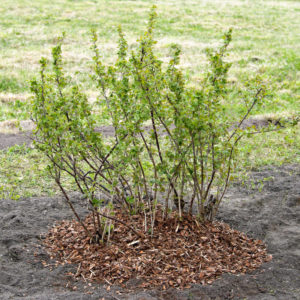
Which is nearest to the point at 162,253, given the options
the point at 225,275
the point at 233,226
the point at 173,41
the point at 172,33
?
the point at 225,275

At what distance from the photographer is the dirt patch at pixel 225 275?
3.35m

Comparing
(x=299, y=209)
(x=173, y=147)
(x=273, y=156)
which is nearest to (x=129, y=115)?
(x=173, y=147)

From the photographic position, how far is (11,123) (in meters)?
8.48

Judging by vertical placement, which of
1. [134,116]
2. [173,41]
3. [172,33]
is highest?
[134,116]

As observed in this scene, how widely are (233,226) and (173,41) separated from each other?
12159mm

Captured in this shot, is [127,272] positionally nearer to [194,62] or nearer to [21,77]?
[21,77]

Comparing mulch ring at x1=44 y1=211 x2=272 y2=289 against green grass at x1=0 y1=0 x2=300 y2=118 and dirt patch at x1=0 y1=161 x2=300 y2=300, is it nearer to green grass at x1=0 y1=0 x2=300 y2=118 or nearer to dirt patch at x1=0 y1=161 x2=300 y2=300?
dirt patch at x1=0 y1=161 x2=300 y2=300

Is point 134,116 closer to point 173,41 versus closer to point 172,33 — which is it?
point 173,41

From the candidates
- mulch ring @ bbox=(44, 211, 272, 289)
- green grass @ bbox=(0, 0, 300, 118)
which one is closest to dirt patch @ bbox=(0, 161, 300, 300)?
mulch ring @ bbox=(44, 211, 272, 289)

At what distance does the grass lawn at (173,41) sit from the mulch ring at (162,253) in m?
1.54

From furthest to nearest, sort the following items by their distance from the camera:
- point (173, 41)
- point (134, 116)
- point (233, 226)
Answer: point (173, 41) → point (233, 226) → point (134, 116)

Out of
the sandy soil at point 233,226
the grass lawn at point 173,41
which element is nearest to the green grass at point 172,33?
the grass lawn at point 173,41

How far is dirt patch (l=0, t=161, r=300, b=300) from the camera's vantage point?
335 centimetres

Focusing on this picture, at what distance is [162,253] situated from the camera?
3.76 m
